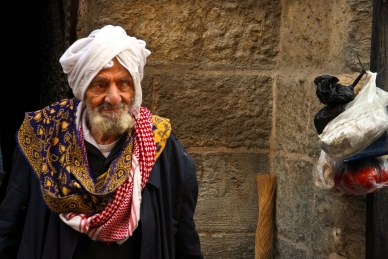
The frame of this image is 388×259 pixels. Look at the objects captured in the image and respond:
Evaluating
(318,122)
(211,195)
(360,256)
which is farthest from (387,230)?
(211,195)

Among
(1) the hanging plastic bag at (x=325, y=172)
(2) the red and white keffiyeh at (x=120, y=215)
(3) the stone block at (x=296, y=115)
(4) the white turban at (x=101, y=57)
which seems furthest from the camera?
(3) the stone block at (x=296, y=115)

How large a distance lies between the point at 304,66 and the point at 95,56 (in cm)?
169

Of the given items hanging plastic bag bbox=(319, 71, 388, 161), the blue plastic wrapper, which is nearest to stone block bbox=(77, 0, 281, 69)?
hanging plastic bag bbox=(319, 71, 388, 161)

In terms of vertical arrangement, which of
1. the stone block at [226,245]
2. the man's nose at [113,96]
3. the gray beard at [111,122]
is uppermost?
the man's nose at [113,96]

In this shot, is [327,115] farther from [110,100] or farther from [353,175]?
[110,100]

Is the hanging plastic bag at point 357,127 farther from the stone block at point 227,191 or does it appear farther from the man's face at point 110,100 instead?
the stone block at point 227,191

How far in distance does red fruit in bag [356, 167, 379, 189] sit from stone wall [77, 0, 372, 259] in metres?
0.98

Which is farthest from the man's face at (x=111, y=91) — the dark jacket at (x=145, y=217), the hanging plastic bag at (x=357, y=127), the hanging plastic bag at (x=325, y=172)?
the hanging plastic bag at (x=325, y=172)

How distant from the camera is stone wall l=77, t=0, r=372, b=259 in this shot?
15.3ft

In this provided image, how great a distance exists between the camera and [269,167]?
4914mm

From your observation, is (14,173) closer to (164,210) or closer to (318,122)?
(164,210)

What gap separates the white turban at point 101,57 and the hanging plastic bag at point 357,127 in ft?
2.77

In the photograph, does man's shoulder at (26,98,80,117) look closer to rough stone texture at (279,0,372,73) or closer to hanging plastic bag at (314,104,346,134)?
hanging plastic bag at (314,104,346,134)

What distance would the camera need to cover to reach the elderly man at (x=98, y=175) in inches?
122
